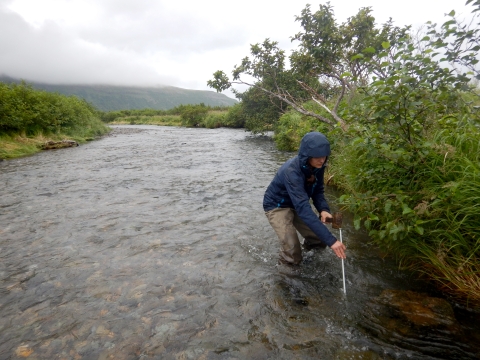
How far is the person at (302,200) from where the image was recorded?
4.19 metres

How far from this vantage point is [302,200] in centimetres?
440

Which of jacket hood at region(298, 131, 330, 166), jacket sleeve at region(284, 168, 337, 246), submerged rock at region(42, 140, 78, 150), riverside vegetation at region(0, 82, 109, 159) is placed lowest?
submerged rock at region(42, 140, 78, 150)

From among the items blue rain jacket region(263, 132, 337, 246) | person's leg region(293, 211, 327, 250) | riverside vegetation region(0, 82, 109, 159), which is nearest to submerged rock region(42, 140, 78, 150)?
riverside vegetation region(0, 82, 109, 159)

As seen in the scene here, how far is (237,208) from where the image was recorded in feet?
27.5

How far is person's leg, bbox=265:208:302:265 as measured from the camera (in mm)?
5000

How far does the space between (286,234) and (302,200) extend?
872 mm

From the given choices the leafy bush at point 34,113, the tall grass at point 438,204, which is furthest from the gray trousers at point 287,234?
the leafy bush at point 34,113

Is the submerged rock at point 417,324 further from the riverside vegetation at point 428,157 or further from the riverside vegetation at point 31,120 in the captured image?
the riverside vegetation at point 31,120

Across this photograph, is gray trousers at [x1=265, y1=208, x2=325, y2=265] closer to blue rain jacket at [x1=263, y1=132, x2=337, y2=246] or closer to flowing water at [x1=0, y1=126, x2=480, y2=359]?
blue rain jacket at [x1=263, y1=132, x2=337, y2=246]

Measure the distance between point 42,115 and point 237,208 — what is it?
21312 mm

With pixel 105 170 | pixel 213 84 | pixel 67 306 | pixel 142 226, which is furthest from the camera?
pixel 213 84

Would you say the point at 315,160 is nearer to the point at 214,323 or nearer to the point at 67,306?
the point at 214,323

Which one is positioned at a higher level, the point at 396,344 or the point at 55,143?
the point at 396,344

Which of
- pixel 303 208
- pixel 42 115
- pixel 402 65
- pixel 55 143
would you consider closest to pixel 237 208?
pixel 303 208
